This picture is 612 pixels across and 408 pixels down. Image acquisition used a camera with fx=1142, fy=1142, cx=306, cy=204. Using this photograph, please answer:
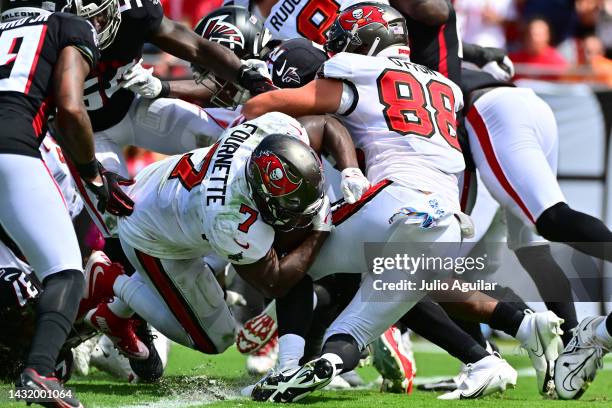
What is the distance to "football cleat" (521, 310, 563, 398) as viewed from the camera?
5.19 metres

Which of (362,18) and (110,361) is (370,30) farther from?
(110,361)

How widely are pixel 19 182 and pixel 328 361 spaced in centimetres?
141

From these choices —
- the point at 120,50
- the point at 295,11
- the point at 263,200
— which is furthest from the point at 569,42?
the point at 263,200

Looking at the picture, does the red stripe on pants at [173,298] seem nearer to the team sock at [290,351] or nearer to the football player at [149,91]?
the team sock at [290,351]

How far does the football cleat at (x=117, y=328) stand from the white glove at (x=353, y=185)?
1.23 m

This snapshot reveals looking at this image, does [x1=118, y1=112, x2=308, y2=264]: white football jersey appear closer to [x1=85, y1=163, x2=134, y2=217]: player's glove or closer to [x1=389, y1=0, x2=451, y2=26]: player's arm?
[x1=85, y1=163, x2=134, y2=217]: player's glove

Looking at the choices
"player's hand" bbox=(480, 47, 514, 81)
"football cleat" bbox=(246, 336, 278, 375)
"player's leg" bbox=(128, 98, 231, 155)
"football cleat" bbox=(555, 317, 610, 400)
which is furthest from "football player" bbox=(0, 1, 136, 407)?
"player's hand" bbox=(480, 47, 514, 81)

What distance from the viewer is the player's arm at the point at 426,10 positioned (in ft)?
19.7

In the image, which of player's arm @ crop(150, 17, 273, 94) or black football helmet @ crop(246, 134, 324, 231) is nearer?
black football helmet @ crop(246, 134, 324, 231)

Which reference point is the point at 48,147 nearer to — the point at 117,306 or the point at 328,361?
the point at 117,306

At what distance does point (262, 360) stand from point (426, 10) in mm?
2092

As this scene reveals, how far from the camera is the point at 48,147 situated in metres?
5.90

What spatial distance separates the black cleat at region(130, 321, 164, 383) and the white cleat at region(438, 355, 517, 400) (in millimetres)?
1391

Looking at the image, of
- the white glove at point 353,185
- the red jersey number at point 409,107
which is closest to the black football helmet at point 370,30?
the red jersey number at point 409,107
